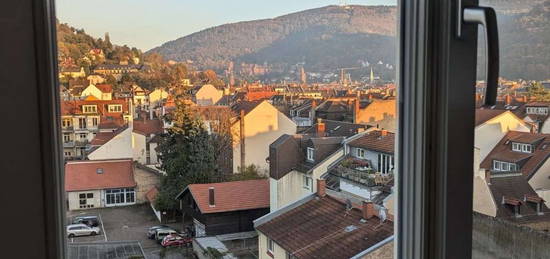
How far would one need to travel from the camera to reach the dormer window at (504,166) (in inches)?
38.1

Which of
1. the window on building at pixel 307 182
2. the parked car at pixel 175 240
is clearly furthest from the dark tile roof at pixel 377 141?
the parked car at pixel 175 240

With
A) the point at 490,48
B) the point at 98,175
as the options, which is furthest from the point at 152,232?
the point at 490,48

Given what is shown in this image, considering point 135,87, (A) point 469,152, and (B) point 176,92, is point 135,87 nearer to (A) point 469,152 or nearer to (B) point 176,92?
(B) point 176,92

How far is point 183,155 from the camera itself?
33.0 inches

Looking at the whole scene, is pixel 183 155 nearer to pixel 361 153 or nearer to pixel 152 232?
pixel 152 232

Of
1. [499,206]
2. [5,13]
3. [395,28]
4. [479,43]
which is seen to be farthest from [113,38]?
[499,206]

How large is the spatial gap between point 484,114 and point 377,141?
192mm

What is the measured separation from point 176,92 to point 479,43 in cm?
51

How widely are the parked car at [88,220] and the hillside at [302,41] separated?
26 cm

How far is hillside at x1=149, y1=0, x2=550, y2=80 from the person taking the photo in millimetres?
866

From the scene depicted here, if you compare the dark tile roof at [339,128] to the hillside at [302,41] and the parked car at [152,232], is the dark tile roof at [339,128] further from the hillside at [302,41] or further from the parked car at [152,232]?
the parked car at [152,232]

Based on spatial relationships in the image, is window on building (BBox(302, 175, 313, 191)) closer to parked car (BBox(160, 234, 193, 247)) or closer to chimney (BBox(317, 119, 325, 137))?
chimney (BBox(317, 119, 325, 137))

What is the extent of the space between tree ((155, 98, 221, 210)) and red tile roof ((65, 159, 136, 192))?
5 centimetres

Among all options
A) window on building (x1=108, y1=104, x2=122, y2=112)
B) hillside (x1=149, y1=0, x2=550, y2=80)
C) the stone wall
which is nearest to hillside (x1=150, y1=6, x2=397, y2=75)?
hillside (x1=149, y1=0, x2=550, y2=80)
